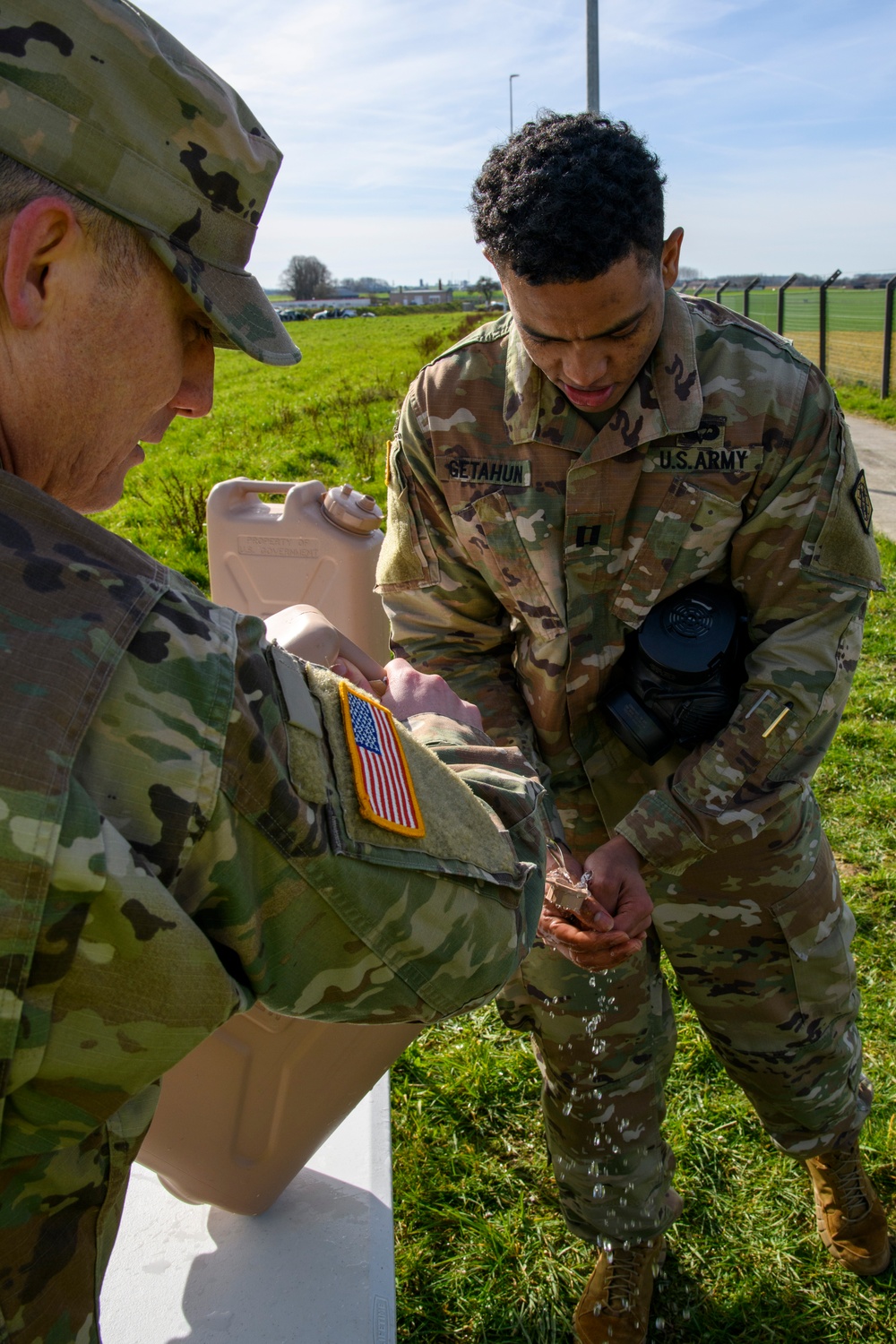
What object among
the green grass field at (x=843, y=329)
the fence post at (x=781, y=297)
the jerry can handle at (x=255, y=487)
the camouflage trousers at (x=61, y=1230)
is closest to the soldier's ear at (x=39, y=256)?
the camouflage trousers at (x=61, y=1230)

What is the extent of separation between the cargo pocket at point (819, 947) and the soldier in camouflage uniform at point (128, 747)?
4.14ft

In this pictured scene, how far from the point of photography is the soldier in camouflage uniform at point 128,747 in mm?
878

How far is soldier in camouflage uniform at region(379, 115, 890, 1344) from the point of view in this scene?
1970mm

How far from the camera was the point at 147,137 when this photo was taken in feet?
3.33

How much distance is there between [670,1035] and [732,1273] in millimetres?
591

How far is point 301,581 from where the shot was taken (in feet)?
9.58

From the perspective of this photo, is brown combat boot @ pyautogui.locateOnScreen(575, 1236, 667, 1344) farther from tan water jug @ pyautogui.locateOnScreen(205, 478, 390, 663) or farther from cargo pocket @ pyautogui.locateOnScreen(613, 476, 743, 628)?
tan water jug @ pyautogui.locateOnScreen(205, 478, 390, 663)

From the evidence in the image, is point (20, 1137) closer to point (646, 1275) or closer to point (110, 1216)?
point (110, 1216)

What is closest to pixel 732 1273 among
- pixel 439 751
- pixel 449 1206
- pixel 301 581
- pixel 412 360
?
pixel 449 1206

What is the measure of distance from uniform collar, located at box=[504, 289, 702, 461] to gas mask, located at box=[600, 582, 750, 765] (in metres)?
0.34

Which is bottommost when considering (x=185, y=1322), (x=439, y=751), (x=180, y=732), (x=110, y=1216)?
(x=185, y=1322)

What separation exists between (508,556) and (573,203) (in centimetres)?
69

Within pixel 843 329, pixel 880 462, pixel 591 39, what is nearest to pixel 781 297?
pixel 843 329

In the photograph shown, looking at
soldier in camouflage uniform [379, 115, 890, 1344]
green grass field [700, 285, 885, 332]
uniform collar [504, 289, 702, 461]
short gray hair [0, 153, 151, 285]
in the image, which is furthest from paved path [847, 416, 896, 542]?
short gray hair [0, 153, 151, 285]
